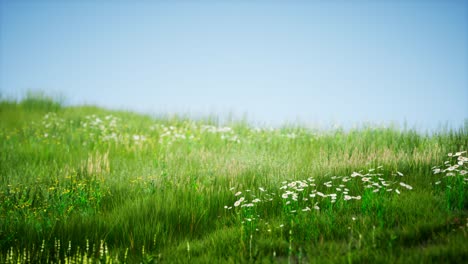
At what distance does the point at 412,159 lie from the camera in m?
7.67

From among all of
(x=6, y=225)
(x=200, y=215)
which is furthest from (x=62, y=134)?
(x=200, y=215)

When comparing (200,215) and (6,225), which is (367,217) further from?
(6,225)

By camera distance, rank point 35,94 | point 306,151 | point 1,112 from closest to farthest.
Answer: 1. point 306,151
2. point 1,112
3. point 35,94

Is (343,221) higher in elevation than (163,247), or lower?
higher

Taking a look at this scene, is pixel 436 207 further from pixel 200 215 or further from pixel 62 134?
pixel 62 134

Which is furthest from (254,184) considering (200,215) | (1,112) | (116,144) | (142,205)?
(1,112)

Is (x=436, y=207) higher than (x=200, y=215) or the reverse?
higher

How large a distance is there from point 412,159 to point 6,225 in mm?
7331

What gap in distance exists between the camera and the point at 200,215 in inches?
246

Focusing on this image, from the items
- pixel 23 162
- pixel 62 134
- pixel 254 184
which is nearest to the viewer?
pixel 254 184

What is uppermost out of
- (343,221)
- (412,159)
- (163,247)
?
(412,159)

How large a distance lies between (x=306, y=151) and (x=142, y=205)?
16.4 feet

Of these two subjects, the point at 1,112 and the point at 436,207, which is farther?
the point at 1,112

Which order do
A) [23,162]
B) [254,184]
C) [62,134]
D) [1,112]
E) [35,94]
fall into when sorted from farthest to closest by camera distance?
[35,94], [1,112], [62,134], [23,162], [254,184]
